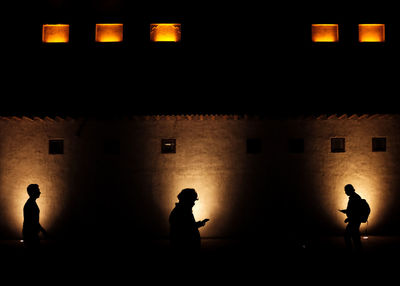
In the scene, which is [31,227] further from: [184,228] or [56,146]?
[56,146]

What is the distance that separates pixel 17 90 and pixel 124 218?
532cm

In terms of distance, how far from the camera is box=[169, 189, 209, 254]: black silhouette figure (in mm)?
4961

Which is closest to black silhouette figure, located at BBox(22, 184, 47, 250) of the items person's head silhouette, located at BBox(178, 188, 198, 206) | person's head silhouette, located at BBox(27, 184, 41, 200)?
person's head silhouette, located at BBox(27, 184, 41, 200)

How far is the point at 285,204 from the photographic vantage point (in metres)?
10.8

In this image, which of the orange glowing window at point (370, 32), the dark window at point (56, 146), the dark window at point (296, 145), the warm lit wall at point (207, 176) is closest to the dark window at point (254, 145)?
the warm lit wall at point (207, 176)

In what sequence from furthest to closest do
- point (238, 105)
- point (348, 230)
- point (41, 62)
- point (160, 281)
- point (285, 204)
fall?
point (41, 62), point (285, 204), point (238, 105), point (348, 230), point (160, 281)

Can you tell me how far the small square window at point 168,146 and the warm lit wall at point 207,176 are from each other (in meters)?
0.13

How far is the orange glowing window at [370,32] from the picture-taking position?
456 inches

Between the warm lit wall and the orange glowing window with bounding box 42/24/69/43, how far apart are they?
2.88 metres

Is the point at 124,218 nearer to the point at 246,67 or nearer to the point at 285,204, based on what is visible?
the point at 285,204

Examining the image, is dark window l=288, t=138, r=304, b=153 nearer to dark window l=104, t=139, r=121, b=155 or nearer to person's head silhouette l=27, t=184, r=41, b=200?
dark window l=104, t=139, r=121, b=155

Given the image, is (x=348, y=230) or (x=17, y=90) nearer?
(x=348, y=230)

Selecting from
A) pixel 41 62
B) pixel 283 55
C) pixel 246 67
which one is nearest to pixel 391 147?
pixel 283 55

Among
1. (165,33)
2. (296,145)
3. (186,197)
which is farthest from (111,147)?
(186,197)
